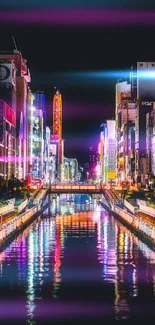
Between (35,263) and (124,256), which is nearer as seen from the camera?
(35,263)

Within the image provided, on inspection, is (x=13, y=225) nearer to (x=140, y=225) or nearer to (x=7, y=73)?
(x=140, y=225)

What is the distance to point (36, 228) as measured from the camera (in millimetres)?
62312

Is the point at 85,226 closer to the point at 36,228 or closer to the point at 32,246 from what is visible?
the point at 36,228

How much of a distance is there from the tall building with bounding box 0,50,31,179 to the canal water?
119 meters

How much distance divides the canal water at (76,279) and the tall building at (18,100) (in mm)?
118603

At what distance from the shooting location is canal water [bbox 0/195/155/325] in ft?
70.8

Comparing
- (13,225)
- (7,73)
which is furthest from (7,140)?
(13,225)

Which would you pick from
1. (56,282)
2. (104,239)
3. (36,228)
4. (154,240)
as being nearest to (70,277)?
(56,282)

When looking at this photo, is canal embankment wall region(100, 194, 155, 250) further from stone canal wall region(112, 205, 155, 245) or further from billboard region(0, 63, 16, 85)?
billboard region(0, 63, 16, 85)

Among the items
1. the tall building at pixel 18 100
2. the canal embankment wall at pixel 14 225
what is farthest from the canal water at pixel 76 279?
the tall building at pixel 18 100

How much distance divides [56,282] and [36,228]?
33747 millimetres

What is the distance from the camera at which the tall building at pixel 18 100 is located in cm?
17188

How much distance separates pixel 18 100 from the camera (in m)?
182

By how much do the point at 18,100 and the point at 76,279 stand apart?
15458cm
